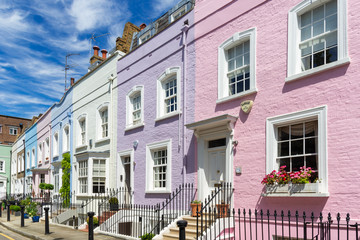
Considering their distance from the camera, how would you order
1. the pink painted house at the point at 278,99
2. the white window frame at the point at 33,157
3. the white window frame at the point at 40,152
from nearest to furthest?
the pink painted house at the point at 278,99 < the white window frame at the point at 40,152 < the white window frame at the point at 33,157

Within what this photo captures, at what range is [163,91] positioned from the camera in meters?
13.9

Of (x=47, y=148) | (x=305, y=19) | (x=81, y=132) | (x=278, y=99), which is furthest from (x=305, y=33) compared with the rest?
(x=47, y=148)

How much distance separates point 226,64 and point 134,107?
19.7 feet

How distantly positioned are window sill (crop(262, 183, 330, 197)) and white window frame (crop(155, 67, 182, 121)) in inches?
196

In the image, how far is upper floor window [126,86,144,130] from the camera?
1524 centimetres

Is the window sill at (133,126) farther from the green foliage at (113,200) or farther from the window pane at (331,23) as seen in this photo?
the window pane at (331,23)

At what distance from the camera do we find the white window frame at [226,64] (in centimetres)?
1002

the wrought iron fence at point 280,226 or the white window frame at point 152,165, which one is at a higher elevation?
the white window frame at point 152,165

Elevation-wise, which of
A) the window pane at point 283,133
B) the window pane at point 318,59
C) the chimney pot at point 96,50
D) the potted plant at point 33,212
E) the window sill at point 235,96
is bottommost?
the potted plant at point 33,212

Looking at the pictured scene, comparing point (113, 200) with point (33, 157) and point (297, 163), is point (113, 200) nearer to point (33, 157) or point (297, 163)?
point (297, 163)

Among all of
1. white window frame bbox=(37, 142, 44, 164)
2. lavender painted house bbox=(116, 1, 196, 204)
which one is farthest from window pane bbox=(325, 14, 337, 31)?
white window frame bbox=(37, 142, 44, 164)

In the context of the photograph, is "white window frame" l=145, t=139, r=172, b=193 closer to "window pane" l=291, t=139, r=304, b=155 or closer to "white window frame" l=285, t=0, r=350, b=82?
"window pane" l=291, t=139, r=304, b=155

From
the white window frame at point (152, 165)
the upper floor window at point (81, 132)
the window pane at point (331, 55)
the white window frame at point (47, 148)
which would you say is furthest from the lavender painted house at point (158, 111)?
the white window frame at point (47, 148)

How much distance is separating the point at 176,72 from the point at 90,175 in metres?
7.35
